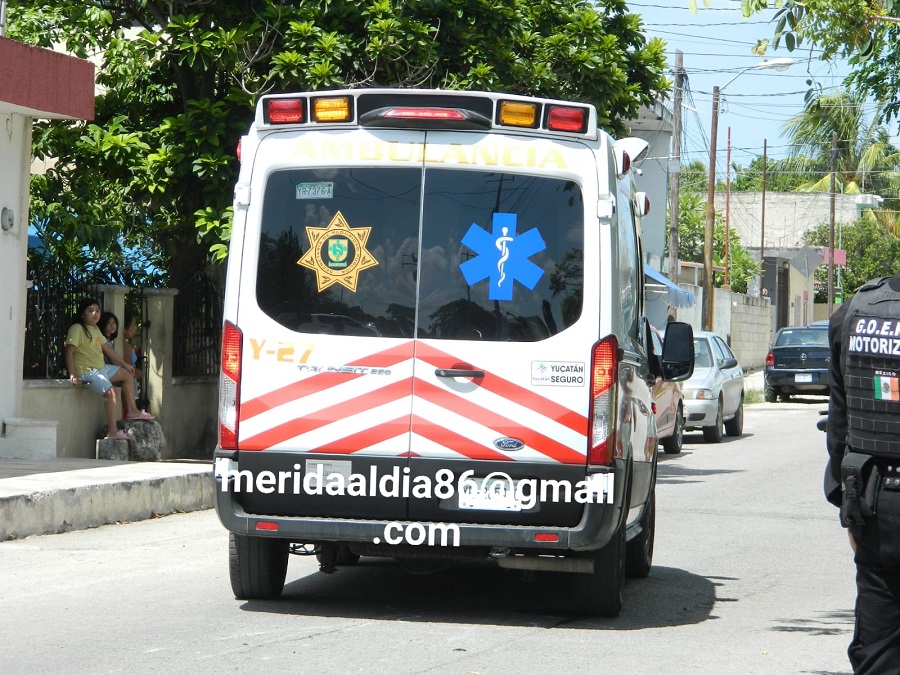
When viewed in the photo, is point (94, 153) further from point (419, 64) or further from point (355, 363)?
point (355, 363)

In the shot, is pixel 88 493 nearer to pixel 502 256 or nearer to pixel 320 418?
pixel 320 418

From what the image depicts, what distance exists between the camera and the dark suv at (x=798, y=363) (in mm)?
28828

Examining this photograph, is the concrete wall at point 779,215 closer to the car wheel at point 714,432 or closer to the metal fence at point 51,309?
the car wheel at point 714,432

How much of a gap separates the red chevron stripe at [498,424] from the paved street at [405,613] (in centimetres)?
90

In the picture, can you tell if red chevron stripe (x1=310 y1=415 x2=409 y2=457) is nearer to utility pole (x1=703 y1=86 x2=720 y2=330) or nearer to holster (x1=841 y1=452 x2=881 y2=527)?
holster (x1=841 y1=452 x2=881 y2=527)

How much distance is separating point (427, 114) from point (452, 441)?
167 cm

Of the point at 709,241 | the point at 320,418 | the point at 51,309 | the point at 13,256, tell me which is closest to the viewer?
the point at 320,418

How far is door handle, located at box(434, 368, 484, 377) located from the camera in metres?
6.71

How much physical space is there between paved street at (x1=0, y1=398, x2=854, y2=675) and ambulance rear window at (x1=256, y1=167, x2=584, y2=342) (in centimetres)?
152

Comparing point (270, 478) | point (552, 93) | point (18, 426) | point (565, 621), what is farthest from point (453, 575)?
point (552, 93)

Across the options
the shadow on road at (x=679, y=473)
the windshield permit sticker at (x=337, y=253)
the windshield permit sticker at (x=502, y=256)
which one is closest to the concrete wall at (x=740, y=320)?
the shadow on road at (x=679, y=473)

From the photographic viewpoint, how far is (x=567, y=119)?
689cm

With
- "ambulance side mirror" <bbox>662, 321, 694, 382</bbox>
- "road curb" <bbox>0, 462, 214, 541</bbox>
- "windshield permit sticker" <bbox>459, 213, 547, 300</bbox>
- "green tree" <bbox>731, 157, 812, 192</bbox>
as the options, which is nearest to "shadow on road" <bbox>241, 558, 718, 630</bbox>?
"ambulance side mirror" <bbox>662, 321, 694, 382</bbox>

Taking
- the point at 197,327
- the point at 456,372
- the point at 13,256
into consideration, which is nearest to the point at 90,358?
the point at 13,256
